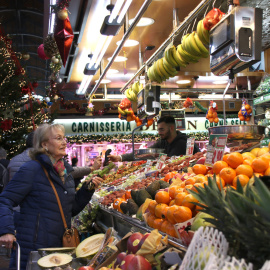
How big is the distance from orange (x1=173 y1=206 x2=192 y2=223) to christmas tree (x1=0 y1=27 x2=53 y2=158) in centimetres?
555

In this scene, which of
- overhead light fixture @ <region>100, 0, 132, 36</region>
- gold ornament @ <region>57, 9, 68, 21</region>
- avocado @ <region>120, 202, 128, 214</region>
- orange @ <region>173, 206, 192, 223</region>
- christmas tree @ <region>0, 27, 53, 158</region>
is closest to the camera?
orange @ <region>173, 206, 192, 223</region>

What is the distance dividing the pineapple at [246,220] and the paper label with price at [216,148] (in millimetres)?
1443

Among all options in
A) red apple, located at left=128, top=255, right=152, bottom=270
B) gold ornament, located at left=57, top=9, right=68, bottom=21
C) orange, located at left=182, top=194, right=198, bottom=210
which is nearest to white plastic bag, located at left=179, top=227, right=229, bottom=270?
red apple, located at left=128, top=255, right=152, bottom=270

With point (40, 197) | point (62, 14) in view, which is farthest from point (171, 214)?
point (62, 14)

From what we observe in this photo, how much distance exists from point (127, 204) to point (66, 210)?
0.62 metres

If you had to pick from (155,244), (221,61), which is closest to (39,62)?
(221,61)

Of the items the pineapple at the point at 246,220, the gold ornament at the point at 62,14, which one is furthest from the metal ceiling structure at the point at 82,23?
the pineapple at the point at 246,220

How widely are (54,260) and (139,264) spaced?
1.07m

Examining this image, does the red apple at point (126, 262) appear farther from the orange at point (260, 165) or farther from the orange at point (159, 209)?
the orange at point (260, 165)

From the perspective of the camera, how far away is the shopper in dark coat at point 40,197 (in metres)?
2.90

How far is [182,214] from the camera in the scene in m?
1.88

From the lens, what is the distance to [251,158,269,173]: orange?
2.20m

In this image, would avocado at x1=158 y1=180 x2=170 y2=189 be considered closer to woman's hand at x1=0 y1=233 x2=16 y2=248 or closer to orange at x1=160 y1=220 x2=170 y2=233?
orange at x1=160 y1=220 x2=170 y2=233

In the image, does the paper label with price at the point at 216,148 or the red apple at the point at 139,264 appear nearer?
the red apple at the point at 139,264
